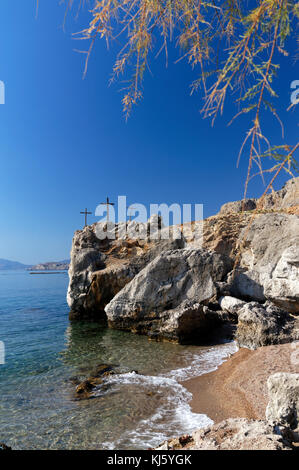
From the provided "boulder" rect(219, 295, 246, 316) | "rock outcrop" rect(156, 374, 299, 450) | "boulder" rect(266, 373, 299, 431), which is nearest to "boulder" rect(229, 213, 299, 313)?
"boulder" rect(219, 295, 246, 316)

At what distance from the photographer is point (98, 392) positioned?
749 cm

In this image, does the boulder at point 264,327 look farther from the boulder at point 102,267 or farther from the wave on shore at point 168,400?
the boulder at point 102,267

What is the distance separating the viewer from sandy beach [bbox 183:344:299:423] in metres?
6.04

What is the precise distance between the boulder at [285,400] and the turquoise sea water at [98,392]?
7.35ft

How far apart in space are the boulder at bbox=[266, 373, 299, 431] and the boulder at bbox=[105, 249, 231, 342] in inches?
320

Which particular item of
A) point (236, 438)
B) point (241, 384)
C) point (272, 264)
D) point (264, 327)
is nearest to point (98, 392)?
point (241, 384)

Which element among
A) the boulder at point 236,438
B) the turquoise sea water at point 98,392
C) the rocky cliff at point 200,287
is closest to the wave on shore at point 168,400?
the turquoise sea water at point 98,392

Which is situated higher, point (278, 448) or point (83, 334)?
point (278, 448)

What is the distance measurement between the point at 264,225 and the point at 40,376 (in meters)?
15.1

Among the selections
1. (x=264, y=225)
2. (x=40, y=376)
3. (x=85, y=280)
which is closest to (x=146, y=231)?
(x=85, y=280)

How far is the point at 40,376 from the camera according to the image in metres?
9.11

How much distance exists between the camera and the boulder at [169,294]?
12.8 metres

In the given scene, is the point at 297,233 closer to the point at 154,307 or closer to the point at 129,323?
the point at 154,307

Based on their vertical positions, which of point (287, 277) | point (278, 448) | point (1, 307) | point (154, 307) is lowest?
point (1, 307)
